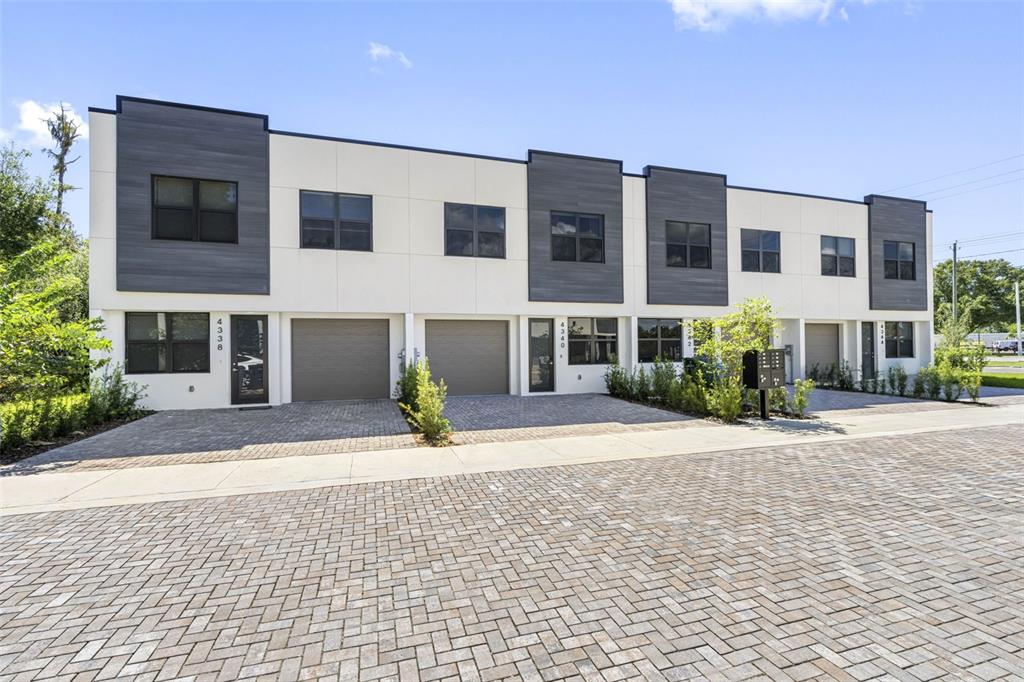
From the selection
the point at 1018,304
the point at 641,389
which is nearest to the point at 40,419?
the point at 641,389

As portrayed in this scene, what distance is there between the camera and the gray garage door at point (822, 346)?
843 inches

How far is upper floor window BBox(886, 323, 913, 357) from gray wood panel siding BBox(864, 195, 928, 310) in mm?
970

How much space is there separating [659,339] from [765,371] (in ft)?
20.2

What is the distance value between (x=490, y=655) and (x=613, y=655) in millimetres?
795

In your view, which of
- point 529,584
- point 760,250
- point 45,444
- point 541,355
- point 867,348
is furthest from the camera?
point 867,348

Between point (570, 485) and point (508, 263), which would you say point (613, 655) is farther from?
point (508, 263)

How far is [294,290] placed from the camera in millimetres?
14523

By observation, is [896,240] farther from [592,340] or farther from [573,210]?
[573,210]

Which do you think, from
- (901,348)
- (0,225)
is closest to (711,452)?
(901,348)

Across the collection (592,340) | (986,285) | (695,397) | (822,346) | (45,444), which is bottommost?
(45,444)

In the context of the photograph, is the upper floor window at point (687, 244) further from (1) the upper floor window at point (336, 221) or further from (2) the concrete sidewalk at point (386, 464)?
(1) the upper floor window at point (336, 221)

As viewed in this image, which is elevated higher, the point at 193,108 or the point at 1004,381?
the point at 193,108

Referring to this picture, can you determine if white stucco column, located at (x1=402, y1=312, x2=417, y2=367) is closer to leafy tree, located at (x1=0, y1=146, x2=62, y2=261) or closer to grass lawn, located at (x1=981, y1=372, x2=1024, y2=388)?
leafy tree, located at (x1=0, y1=146, x2=62, y2=261)

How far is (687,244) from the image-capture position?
61.6 ft
